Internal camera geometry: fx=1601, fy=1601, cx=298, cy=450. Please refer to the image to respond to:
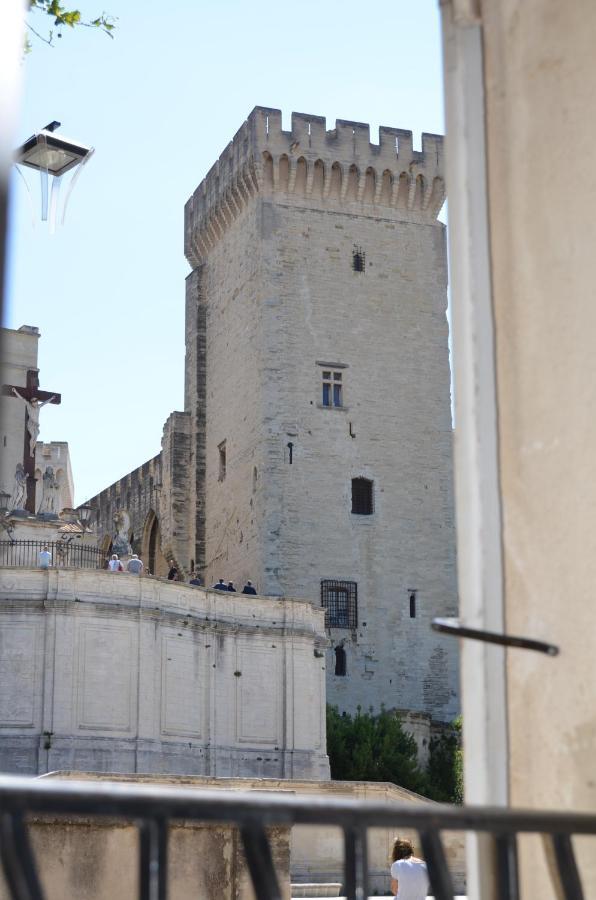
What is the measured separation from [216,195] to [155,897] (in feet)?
164

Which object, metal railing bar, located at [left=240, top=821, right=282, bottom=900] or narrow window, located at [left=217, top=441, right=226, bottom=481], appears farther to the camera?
narrow window, located at [left=217, top=441, right=226, bottom=481]

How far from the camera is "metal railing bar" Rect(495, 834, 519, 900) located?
3447mm

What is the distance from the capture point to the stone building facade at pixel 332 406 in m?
45.9

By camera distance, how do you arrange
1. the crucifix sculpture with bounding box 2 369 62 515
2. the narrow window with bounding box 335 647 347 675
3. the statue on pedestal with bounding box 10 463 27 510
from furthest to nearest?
the narrow window with bounding box 335 647 347 675 → the crucifix sculpture with bounding box 2 369 62 515 → the statue on pedestal with bounding box 10 463 27 510

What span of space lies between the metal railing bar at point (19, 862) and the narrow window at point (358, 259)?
4683 cm

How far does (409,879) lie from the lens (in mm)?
10195

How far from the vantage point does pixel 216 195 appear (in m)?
52.3

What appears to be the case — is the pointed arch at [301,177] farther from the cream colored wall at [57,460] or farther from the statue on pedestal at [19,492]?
the statue on pedestal at [19,492]

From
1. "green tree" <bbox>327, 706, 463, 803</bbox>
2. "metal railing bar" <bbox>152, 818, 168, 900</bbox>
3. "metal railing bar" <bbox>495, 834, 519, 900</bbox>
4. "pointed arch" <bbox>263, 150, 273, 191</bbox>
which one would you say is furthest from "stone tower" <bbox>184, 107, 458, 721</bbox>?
"metal railing bar" <bbox>152, 818, 168, 900</bbox>

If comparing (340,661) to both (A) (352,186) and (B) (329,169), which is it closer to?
(A) (352,186)

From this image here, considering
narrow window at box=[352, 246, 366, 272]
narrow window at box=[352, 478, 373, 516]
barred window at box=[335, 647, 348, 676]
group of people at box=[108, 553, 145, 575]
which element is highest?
narrow window at box=[352, 246, 366, 272]

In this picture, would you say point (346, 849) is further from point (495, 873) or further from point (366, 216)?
point (366, 216)

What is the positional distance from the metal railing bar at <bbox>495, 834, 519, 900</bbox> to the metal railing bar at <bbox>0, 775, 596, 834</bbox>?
0.34 ft

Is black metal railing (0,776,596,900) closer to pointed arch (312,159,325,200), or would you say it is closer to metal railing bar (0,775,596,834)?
metal railing bar (0,775,596,834)
